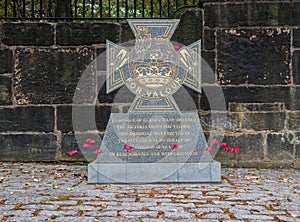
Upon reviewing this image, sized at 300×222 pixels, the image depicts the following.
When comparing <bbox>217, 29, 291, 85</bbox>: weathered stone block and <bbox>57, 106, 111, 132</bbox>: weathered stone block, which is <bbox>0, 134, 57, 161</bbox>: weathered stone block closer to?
<bbox>57, 106, 111, 132</bbox>: weathered stone block

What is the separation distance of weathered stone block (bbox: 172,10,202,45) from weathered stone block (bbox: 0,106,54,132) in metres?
1.88

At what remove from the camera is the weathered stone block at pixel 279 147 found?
5.35 m

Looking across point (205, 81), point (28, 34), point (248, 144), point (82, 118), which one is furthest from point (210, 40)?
point (28, 34)

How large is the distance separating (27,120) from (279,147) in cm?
319

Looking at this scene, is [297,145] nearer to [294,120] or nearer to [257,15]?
[294,120]

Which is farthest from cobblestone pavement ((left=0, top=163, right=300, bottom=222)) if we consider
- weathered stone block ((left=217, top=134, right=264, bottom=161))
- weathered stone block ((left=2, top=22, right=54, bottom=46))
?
weathered stone block ((left=2, top=22, right=54, bottom=46))

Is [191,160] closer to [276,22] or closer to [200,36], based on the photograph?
[200,36]

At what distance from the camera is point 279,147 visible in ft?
17.6

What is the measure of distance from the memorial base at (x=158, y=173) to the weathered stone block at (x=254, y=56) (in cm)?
145

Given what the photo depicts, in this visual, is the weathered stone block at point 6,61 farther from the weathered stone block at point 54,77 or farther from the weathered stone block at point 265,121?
the weathered stone block at point 265,121

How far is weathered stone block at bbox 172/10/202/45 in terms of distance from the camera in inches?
213

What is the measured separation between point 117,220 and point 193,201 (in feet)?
2.71

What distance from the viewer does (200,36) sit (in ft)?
17.8

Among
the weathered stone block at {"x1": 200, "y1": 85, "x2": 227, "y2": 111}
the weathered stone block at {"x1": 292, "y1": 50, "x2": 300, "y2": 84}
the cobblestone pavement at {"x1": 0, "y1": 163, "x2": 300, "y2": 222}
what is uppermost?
the weathered stone block at {"x1": 292, "y1": 50, "x2": 300, "y2": 84}
